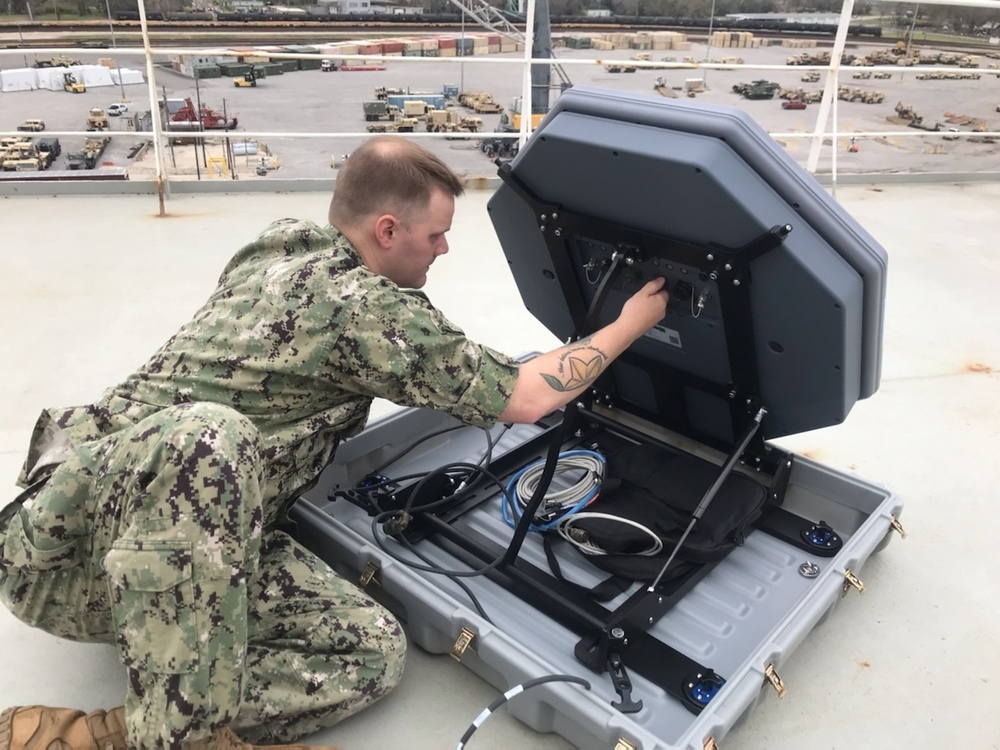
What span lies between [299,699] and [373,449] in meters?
0.88

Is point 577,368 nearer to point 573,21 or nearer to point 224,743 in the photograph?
point 224,743

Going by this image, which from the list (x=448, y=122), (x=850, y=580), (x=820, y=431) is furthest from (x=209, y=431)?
(x=448, y=122)

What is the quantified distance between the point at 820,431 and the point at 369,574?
1646mm

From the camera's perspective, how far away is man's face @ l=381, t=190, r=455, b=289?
4.68ft

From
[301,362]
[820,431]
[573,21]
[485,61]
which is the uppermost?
[573,21]

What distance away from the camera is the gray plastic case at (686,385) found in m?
1.31

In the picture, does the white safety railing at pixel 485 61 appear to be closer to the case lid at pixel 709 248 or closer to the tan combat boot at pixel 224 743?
the case lid at pixel 709 248

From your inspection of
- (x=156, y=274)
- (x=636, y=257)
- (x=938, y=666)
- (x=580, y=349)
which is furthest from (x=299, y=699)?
(x=156, y=274)

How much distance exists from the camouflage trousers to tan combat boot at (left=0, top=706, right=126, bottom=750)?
0.43 ft

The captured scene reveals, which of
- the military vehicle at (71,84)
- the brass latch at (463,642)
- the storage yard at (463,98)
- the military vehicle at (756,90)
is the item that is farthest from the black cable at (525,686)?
the military vehicle at (756,90)

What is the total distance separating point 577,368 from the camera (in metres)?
1.45

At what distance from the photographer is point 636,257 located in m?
1.55

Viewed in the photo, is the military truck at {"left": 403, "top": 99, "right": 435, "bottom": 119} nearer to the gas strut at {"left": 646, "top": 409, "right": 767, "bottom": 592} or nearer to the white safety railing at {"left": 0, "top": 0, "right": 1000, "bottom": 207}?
the white safety railing at {"left": 0, "top": 0, "right": 1000, "bottom": 207}

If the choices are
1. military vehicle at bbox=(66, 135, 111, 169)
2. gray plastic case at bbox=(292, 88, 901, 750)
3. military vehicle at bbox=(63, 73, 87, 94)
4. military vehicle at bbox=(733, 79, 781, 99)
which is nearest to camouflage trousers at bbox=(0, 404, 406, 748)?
gray plastic case at bbox=(292, 88, 901, 750)
